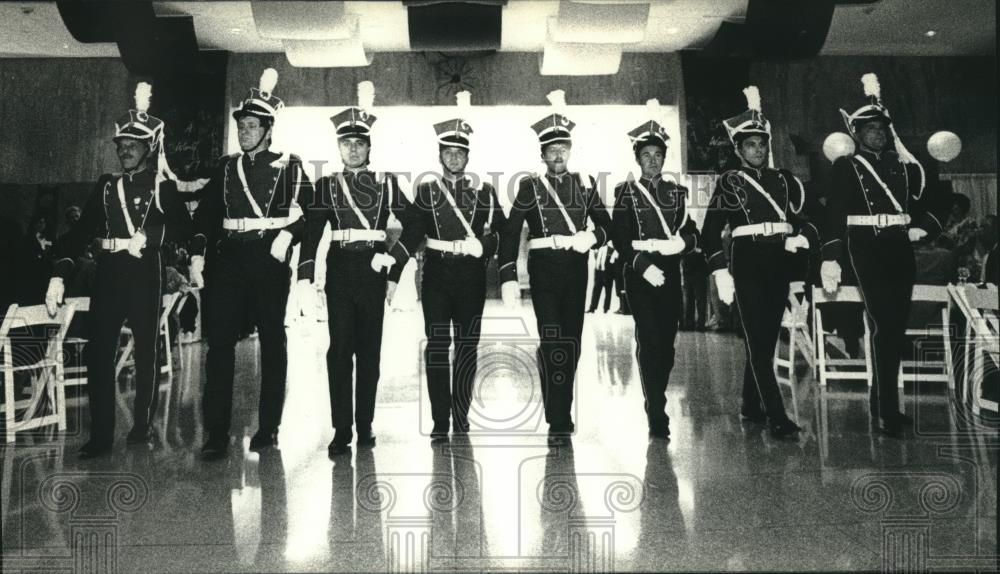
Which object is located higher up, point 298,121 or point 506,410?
point 298,121

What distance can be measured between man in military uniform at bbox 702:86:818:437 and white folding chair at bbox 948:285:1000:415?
1.42m

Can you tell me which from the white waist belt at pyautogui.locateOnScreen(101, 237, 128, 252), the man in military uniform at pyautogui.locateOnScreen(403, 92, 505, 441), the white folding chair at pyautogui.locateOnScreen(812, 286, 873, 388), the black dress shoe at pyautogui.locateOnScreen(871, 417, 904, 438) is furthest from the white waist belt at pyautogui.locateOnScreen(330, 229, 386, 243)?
the white folding chair at pyautogui.locateOnScreen(812, 286, 873, 388)

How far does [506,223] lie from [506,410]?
136 centimetres

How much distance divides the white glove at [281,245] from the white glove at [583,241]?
4.97ft

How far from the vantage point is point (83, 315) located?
244 inches

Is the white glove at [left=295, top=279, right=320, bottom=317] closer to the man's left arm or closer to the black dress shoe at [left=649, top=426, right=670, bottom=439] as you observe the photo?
the man's left arm

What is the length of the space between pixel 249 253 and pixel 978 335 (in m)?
4.43

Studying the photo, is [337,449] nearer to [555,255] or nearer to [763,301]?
[555,255]

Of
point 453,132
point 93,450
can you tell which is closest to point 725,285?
point 453,132

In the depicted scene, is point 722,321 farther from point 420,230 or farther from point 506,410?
point 420,230

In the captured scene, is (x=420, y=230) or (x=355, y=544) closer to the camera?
(x=355, y=544)

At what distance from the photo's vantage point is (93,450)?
4098 mm

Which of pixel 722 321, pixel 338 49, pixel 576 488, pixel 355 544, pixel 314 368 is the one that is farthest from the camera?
pixel 722 321

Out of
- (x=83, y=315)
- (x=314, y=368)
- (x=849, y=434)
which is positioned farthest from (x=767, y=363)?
(x=83, y=315)
